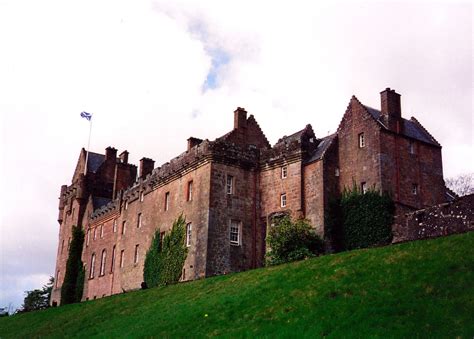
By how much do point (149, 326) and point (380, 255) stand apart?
8.95 m

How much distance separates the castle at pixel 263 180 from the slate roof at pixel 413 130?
0.27ft

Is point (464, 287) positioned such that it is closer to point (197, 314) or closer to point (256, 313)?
point (256, 313)

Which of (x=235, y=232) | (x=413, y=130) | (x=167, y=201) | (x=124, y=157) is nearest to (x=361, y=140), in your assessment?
(x=413, y=130)

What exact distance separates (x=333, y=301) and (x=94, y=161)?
154 ft

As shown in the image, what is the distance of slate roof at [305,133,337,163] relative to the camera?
3658 cm

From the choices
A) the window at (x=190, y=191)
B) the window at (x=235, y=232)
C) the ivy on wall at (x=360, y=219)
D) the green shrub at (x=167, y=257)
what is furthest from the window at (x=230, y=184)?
the ivy on wall at (x=360, y=219)

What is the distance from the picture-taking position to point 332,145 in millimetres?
36750

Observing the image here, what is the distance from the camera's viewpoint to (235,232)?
3847 centimetres

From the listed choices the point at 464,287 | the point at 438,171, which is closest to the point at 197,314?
the point at 464,287

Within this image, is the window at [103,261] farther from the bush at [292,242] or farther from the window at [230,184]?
the bush at [292,242]

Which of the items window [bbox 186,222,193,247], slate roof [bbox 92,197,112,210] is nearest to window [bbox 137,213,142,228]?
window [bbox 186,222,193,247]

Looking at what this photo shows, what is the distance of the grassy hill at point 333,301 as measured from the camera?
15.6m

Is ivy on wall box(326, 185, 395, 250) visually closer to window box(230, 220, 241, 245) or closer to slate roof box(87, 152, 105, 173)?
window box(230, 220, 241, 245)

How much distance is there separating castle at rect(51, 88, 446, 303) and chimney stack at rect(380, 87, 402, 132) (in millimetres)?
60
